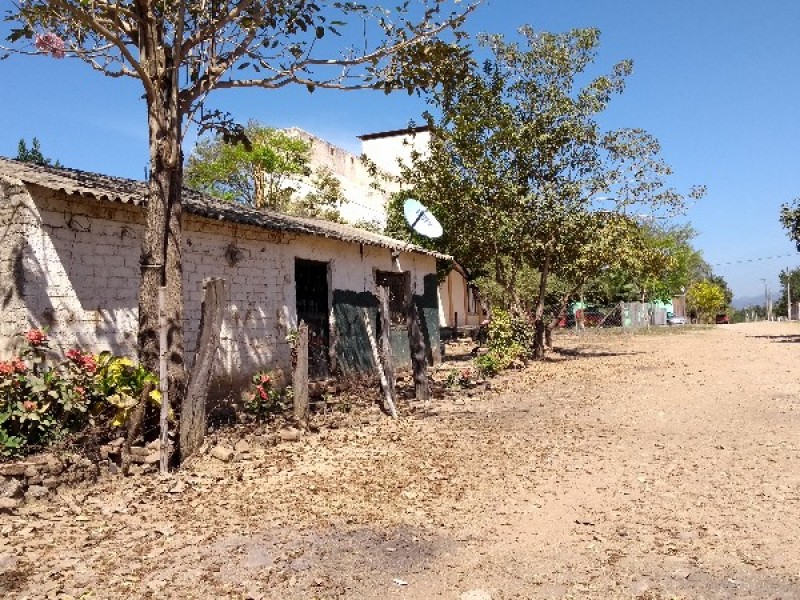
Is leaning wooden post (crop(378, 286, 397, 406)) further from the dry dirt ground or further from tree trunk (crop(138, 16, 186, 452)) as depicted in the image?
tree trunk (crop(138, 16, 186, 452))

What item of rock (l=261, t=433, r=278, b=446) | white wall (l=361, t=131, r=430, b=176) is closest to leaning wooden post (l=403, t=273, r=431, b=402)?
rock (l=261, t=433, r=278, b=446)

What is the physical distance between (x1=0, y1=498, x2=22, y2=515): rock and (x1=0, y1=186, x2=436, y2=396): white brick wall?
2230mm

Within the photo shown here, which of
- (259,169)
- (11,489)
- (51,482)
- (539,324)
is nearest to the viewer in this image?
(11,489)

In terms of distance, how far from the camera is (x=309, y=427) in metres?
8.27

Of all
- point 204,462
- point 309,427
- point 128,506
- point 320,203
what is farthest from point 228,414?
point 320,203

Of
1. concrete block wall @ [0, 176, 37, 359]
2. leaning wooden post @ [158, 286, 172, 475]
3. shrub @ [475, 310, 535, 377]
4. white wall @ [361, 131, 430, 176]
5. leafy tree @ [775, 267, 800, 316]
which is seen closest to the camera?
leaning wooden post @ [158, 286, 172, 475]

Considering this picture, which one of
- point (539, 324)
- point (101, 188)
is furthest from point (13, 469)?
point (539, 324)

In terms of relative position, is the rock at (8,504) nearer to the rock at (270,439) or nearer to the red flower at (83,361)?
the red flower at (83,361)

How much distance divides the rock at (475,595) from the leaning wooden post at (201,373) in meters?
3.64

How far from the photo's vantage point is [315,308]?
12352 millimetres

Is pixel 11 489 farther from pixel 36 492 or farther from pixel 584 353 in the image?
pixel 584 353

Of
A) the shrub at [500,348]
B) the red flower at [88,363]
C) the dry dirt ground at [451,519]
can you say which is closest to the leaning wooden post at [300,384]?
the dry dirt ground at [451,519]

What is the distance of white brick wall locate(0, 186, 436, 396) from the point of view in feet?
23.2

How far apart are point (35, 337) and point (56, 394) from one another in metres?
0.73
